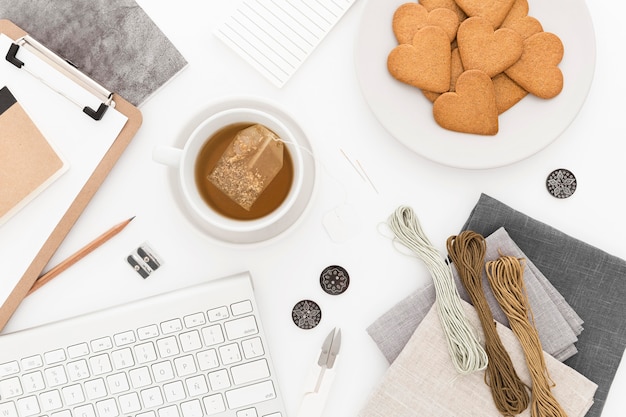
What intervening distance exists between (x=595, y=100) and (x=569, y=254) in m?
0.25

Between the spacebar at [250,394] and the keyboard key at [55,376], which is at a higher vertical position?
the spacebar at [250,394]

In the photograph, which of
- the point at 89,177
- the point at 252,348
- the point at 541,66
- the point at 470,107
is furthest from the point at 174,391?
the point at 541,66

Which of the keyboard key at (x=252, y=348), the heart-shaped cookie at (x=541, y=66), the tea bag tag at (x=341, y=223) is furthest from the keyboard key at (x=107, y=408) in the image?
the heart-shaped cookie at (x=541, y=66)

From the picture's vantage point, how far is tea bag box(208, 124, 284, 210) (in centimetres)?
77

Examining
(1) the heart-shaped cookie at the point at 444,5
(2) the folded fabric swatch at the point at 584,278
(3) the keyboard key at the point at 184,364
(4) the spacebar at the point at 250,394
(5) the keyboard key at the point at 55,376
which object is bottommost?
(5) the keyboard key at the point at 55,376

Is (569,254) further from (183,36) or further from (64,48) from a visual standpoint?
(64,48)

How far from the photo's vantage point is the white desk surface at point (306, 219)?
2.89 ft

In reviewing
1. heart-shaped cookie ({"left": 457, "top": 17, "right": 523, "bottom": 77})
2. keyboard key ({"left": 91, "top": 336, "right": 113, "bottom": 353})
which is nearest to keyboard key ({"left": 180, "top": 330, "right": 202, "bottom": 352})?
keyboard key ({"left": 91, "top": 336, "right": 113, "bottom": 353})

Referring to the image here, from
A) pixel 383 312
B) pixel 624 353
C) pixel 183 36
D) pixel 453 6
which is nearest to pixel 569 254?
pixel 624 353

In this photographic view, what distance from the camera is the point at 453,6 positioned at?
2.71 ft

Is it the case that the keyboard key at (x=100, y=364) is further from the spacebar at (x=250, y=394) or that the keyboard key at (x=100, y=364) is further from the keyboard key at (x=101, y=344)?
the spacebar at (x=250, y=394)

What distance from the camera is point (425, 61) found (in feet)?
2.67

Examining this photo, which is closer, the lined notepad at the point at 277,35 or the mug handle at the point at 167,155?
the mug handle at the point at 167,155

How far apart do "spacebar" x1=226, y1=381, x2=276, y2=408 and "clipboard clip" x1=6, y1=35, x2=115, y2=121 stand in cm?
A: 46
